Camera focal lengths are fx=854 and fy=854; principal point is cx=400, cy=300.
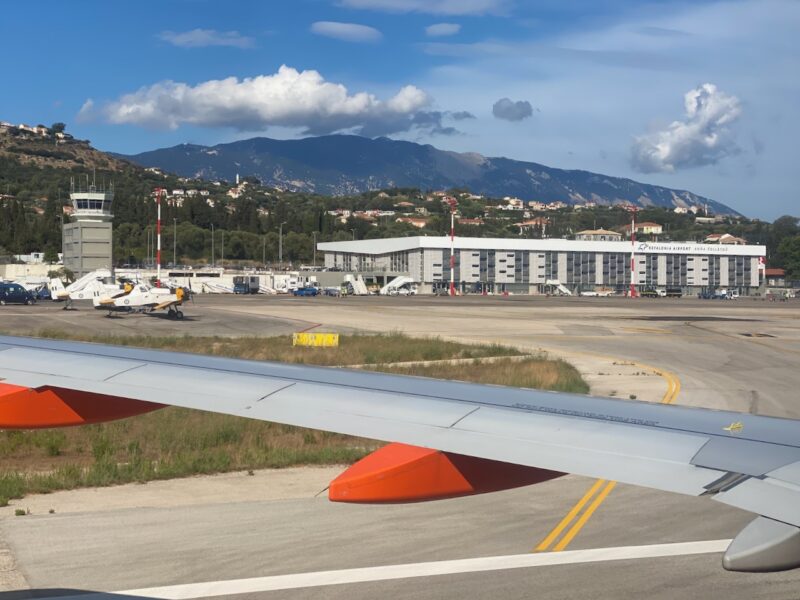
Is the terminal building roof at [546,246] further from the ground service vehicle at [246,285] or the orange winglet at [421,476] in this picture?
the orange winglet at [421,476]

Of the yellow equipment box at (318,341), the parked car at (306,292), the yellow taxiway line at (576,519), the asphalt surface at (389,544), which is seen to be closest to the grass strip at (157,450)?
the asphalt surface at (389,544)

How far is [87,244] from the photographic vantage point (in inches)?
3231

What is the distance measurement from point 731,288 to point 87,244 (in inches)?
4735

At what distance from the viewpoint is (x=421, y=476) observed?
481 centimetres

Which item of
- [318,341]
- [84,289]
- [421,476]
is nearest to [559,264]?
[84,289]

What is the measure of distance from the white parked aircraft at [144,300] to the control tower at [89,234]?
26835 mm

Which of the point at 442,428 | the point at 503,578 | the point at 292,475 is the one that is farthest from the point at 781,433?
the point at 292,475

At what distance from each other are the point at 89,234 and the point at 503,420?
3275 inches

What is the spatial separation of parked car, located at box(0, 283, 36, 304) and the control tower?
32.7 feet

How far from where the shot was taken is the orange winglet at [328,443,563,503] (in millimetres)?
4688

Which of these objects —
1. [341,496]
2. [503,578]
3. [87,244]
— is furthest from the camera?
[87,244]

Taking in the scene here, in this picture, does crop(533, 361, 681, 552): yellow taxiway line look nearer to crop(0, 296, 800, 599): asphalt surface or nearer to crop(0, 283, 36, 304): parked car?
crop(0, 296, 800, 599): asphalt surface

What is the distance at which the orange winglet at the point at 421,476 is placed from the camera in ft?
15.4

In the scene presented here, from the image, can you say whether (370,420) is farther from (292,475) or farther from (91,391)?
(292,475)
